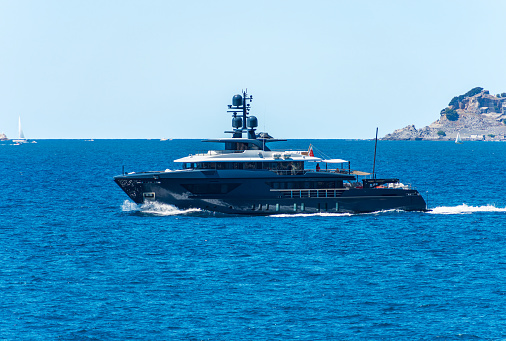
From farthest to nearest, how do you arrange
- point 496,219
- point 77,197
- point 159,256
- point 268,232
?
1. point 77,197
2. point 496,219
3. point 268,232
4. point 159,256

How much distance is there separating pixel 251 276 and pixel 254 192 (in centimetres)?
1808

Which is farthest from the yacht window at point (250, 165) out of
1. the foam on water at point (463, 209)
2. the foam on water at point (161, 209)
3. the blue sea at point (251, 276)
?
the foam on water at point (463, 209)

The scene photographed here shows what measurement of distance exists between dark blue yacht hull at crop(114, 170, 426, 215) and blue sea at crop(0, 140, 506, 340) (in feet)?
3.20

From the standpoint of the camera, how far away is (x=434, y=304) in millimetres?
28875

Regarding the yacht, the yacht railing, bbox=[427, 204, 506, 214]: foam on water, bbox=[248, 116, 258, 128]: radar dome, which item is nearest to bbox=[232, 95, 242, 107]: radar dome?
bbox=[248, 116, 258, 128]: radar dome

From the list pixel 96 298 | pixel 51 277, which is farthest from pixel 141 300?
pixel 51 277

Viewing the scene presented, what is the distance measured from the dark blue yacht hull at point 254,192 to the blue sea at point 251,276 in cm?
97

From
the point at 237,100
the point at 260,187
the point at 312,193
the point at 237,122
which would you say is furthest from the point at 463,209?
the point at 237,100

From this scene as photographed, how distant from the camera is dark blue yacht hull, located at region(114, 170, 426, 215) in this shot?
1966 inches

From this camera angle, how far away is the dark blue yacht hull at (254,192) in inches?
1966

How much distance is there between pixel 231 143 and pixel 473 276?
1003 inches

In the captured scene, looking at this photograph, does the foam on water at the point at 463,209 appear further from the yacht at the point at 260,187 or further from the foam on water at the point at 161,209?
the foam on water at the point at 161,209

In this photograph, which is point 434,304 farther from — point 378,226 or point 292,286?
point 378,226

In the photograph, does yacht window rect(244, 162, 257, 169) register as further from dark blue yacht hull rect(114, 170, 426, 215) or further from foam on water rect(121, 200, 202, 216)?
foam on water rect(121, 200, 202, 216)
